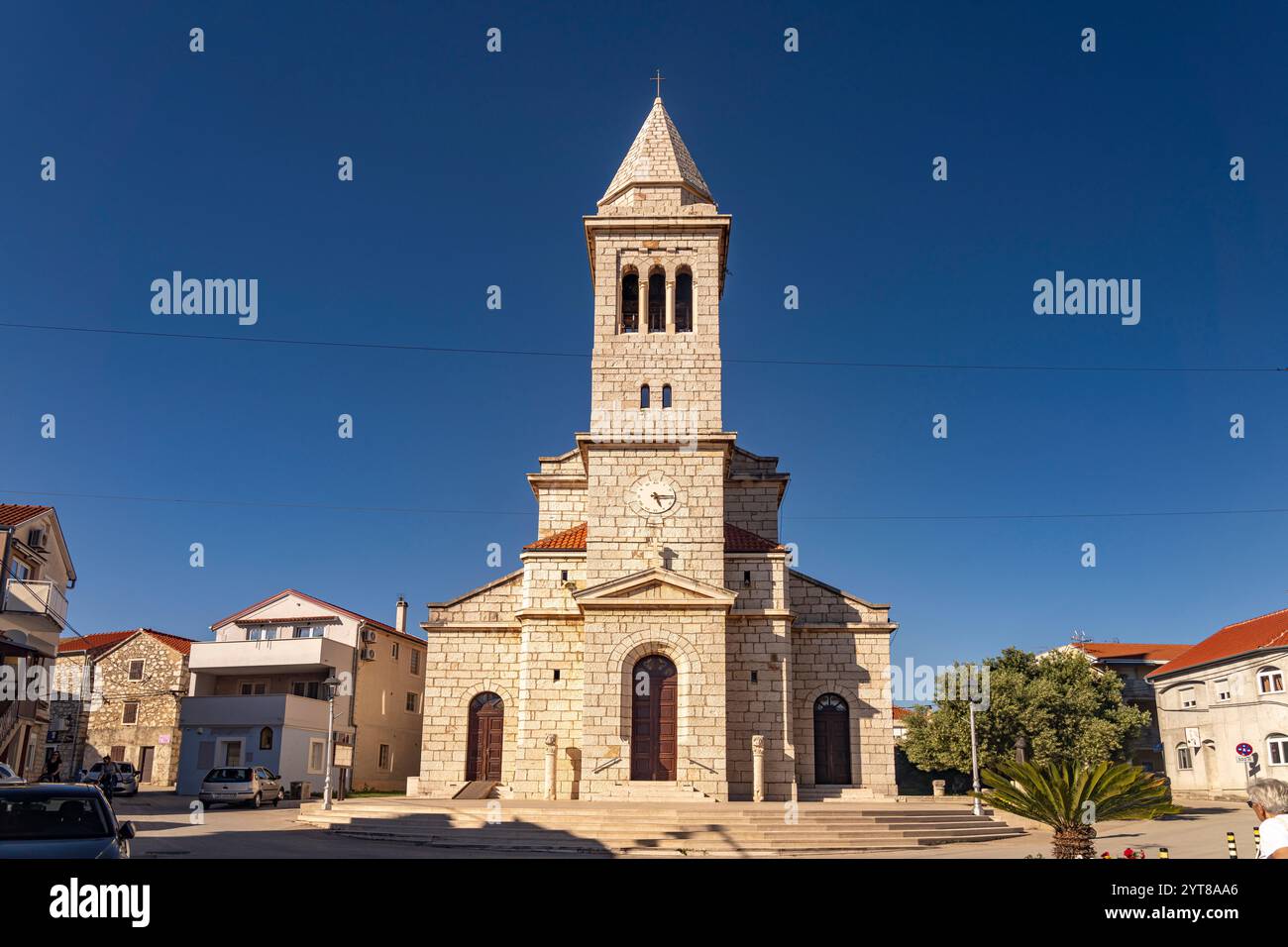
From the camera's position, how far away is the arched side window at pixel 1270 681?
39812 millimetres

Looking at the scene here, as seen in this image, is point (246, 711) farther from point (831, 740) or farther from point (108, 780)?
point (831, 740)

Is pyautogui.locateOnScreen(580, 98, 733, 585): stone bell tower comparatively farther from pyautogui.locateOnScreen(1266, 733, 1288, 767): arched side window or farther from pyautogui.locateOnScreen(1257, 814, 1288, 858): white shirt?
pyautogui.locateOnScreen(1266, 733, 1288, 767): arched side window

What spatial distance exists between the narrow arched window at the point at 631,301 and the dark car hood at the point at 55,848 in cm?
2576

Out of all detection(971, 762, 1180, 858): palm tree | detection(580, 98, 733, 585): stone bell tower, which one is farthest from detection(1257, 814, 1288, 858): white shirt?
detection(580, 98, 733, 585): stone bell tower

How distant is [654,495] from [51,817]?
22.1 metres

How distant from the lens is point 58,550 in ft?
133

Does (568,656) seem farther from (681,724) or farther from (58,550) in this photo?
(58,550)

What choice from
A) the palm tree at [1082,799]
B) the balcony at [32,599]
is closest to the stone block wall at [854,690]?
the palm tree at [1082,799]

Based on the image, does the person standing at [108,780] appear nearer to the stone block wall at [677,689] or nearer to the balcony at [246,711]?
the balcony at [246,711]

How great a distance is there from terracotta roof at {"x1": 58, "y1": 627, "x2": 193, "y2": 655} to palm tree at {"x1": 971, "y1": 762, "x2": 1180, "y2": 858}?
3999 centimetres

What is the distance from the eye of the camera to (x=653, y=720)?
28828mm

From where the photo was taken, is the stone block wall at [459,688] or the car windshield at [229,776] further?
the car windshield at [229,776]

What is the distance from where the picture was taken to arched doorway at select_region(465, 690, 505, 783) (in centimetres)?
3153

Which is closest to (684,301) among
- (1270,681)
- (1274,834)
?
(1270,681)
